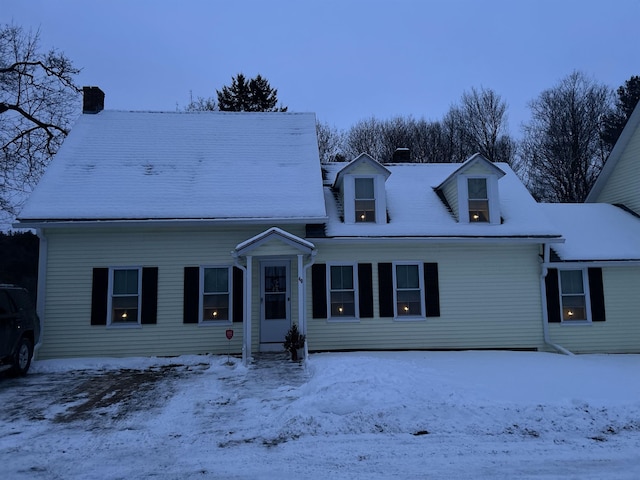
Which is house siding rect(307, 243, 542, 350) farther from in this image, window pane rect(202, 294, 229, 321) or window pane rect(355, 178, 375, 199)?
window pane rect(202, 294, 229, 321)

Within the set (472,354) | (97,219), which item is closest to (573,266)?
(472,354)

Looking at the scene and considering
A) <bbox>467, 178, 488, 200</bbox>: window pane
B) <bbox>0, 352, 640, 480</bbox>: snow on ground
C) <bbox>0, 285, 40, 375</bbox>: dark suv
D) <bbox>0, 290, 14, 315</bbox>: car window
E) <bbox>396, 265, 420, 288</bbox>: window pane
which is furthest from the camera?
<bbox>467, 178, 488, 200</bbox>: window pane

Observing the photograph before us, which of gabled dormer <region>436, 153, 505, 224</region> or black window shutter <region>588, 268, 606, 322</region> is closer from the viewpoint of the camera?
black window shutter <region>588, 268, 606, 322</region>

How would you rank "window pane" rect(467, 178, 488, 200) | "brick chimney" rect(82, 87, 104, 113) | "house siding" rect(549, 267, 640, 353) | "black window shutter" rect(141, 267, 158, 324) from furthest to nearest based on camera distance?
"brick chimney" rect(82, 87, 104, 113), "window pane" rect(467, 178, 488, 200), "house siding" rect(549, 267, 640, 353), "black window shutter" rect(141, 267, 158, 324)

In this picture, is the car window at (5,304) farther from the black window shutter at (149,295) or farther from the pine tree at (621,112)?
the pine tree at (621,112)

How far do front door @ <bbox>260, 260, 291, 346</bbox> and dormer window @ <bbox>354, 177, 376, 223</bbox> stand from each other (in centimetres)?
257

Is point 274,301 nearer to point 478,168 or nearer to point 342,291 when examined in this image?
point 342,291

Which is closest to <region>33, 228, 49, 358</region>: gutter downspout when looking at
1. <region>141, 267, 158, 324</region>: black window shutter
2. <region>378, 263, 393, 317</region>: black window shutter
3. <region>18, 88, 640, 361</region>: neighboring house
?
<region>18, 88, 640, 361</region>: neighboring house

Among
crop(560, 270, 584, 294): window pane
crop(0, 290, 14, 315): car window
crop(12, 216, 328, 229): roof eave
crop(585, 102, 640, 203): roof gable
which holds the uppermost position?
crop(585, 102, 640, 203): roof gable

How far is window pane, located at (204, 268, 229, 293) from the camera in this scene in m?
11.7

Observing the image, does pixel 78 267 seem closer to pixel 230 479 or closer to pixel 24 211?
pixel 24 211

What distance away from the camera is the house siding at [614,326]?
12438 millimetres

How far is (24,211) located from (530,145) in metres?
31.2

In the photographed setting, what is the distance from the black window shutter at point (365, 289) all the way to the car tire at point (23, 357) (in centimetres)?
789
